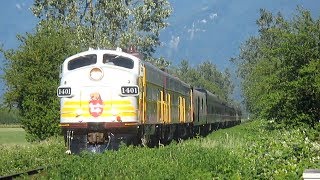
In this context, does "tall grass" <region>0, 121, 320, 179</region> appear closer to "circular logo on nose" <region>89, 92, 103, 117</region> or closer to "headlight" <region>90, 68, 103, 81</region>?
"circular logo on nose" <region>89, 92, 103, 117</region>

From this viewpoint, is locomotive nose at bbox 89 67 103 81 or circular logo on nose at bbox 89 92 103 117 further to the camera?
locomotive nose at bbox 89 67 103 81

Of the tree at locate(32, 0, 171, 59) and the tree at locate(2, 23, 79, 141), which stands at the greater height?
the tree at locate(32, 0, 171, 59)

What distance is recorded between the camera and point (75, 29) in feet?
162

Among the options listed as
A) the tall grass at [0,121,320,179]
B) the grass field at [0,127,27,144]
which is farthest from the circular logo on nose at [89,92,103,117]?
the grass field at [0,127,27,144]

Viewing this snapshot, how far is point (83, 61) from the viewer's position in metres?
19.0

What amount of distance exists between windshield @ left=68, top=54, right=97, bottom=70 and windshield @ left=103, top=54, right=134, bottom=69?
0.38 metres

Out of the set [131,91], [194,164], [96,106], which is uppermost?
[131,91]

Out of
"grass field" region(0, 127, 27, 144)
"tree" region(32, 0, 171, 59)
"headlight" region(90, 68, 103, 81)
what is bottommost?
"grass field" region(0, 127, 27, 144)

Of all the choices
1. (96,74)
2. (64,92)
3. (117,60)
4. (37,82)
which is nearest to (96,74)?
(96,74)

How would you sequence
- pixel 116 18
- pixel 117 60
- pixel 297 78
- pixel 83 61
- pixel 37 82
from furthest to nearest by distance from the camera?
pixel 116 18
pixel 37 82
pixel 297 78
pixel 83 61
pixel 117 60

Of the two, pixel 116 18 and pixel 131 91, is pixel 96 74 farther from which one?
pixel 116 18

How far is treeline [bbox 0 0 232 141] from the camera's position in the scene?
96.4 ft

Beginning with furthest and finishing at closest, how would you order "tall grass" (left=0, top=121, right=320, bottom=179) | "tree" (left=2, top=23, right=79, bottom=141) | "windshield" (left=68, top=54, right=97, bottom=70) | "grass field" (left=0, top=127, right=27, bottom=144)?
"grass field" (left=0, top=127, right=27, bottom=144), "tree" (left=2, top=23, right=79, bottom=141), "windshield" (left=68, top=54, right=97, bottom=70), "tall grass" (left=0, top=121, right=320, bottom=179)

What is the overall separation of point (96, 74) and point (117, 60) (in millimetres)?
966
